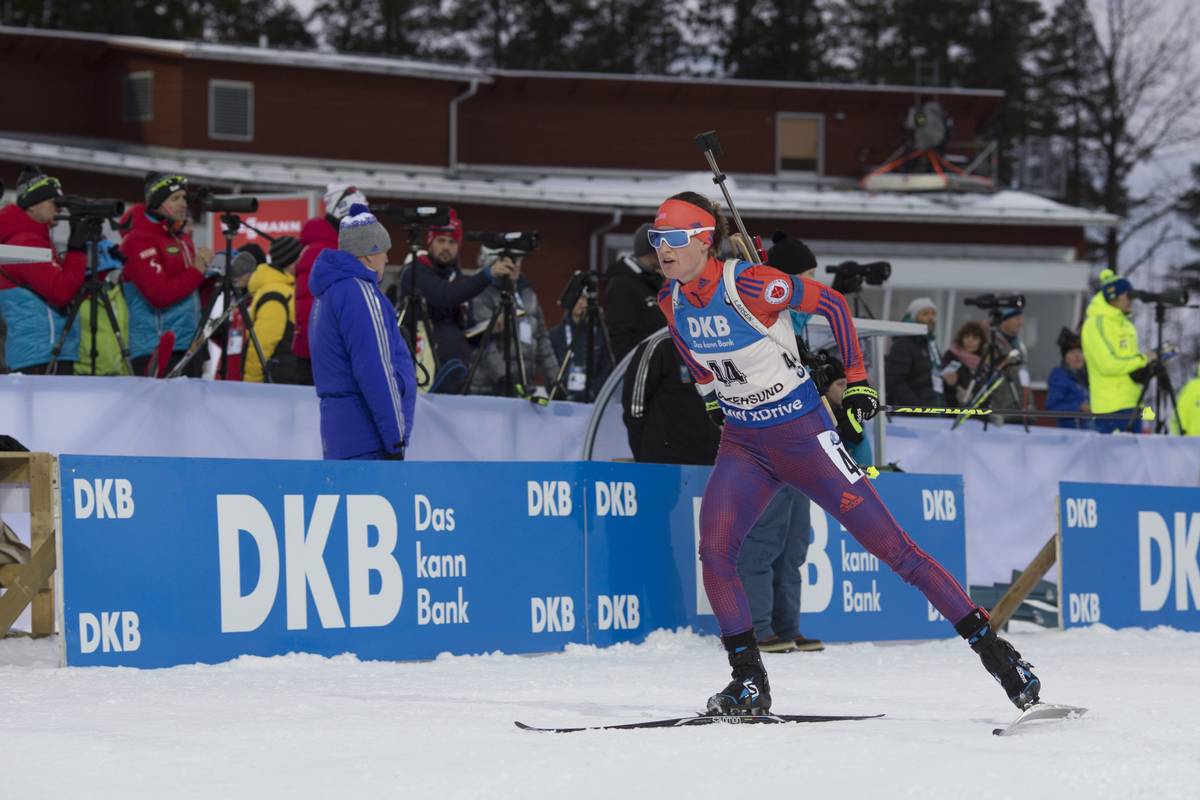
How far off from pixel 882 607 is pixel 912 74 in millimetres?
39413

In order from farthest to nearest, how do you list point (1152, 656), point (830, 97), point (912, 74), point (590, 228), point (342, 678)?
point (912, 74)
point (830, 97)
point (590, 228)
point (1152, 656)
point (342, 678)

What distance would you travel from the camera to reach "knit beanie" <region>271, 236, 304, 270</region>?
11031 millimetres

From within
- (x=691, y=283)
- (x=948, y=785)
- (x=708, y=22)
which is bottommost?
(x=948, y=785)

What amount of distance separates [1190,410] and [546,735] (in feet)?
36.2

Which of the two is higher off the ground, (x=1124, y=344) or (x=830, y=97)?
(x=830, y=97)

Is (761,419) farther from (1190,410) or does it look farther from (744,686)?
(1190,410)

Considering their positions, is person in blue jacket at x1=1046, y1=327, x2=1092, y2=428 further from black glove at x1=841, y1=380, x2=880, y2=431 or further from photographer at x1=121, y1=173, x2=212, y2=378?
black glove at x1=841, y1=380, x2=880, y2=431

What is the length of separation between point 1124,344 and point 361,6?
3728cm

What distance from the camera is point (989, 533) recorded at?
12828 mm

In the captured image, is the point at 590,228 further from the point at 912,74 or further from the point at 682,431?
the point at 912,74

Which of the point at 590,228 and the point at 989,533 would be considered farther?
the point at 590,228

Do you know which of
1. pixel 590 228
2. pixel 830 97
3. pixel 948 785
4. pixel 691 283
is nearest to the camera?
pixel 948 785

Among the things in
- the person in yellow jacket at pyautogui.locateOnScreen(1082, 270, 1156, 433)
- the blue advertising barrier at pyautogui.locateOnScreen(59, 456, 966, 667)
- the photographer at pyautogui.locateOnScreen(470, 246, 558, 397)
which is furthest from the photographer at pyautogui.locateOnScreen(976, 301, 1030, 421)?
the blue advertising barrier at pyautogui.locateOnScreen(59, 456, 966, 667)

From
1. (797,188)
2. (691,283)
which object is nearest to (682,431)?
(691,283)
